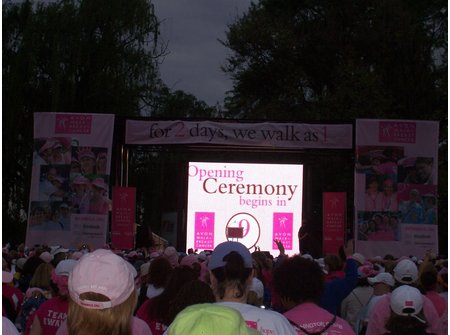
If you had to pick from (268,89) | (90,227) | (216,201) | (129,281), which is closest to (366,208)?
(216,201)

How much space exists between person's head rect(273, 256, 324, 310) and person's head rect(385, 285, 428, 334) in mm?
467

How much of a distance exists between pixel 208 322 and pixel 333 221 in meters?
14.9

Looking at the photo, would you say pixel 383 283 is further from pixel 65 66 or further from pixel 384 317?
pixel 65 66

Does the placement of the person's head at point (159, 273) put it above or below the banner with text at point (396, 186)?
below

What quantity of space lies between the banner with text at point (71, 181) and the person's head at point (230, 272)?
1260 cm

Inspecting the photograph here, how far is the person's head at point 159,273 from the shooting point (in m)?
5.96

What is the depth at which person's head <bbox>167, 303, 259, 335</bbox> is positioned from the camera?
206 centimetres

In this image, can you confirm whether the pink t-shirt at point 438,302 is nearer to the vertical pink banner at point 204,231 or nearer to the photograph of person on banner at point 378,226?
the photograph of person on banner at point 378,226

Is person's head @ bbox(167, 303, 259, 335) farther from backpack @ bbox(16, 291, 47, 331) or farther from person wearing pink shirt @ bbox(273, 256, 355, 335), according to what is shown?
backpack @ bbox(16, 291, 47, 331)

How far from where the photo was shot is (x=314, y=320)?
13.0 feet

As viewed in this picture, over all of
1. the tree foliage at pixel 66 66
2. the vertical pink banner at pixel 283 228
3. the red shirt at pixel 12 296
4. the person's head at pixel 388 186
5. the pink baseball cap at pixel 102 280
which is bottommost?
the red shirt at pixel 12 296

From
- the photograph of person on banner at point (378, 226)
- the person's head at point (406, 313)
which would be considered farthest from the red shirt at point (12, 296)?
the photograph of person on banner at point (378, 226)

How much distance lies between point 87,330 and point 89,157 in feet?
45.7

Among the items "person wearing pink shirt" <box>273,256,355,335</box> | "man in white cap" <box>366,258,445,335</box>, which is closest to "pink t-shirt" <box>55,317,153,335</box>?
"person wearing pink shirt" <box>273,256,355,335</box>
